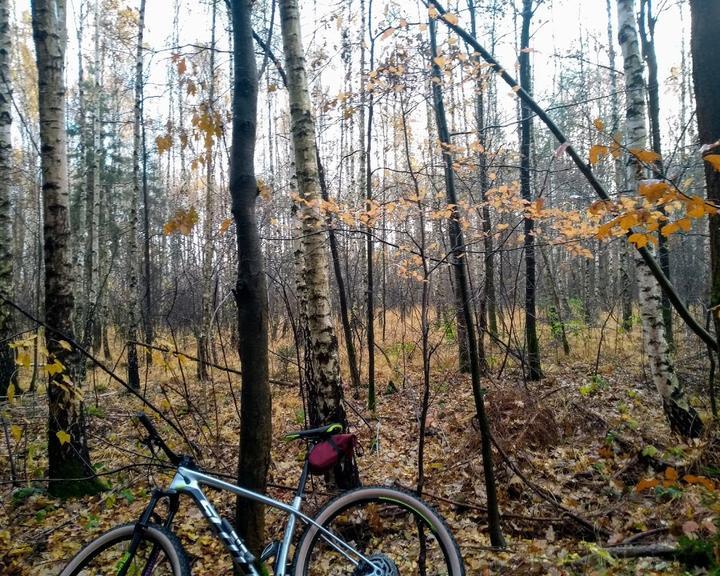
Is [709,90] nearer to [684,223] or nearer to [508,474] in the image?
[684,223]

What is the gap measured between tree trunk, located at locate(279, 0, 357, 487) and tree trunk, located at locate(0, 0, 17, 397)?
397cm

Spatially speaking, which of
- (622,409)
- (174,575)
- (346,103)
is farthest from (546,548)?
(346,103)

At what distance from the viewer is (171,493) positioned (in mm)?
2229

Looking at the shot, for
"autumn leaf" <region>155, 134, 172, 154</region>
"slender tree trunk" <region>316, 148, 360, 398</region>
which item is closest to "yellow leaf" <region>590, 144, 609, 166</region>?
"autumn leaf" <region>155, 134, 172, 154</region>

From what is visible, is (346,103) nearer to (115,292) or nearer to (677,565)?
(677,565)

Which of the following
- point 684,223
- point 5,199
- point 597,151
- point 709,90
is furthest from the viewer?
point 5,199

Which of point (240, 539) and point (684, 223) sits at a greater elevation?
point (684, 223)

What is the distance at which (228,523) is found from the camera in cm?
226

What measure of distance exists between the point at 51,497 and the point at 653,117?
37.6 feet

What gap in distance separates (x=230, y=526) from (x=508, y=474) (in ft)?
9.99

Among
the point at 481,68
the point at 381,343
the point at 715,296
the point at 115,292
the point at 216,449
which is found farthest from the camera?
the point at 115,292

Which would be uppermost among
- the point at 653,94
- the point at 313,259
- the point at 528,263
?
the point at 653,94

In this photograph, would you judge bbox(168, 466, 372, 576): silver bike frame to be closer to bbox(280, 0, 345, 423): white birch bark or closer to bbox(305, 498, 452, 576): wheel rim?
bbox(305, 498, 452, 576): wheel rim

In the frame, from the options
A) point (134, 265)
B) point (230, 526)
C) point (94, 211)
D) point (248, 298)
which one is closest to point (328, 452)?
point (230, 526)
